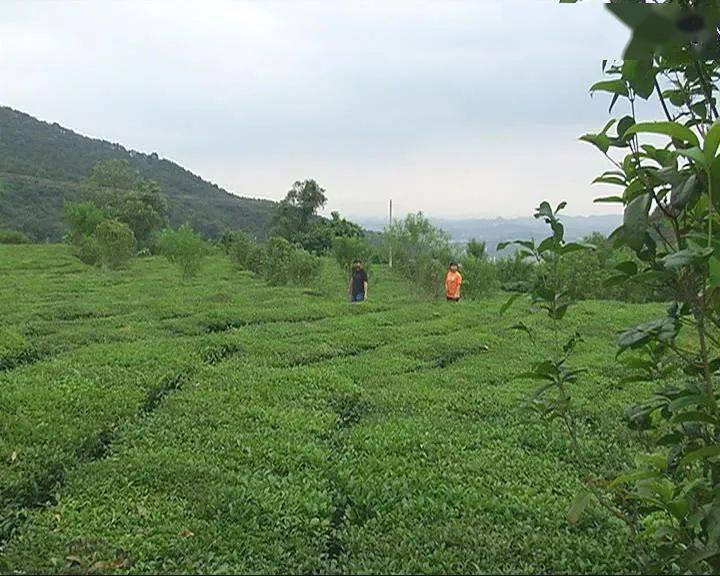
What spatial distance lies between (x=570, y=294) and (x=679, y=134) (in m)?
0.89

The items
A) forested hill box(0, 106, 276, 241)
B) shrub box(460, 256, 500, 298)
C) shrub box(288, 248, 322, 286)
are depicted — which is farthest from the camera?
forested hill box(0, 106, 276, 241)

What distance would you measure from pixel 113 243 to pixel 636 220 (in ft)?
77.2

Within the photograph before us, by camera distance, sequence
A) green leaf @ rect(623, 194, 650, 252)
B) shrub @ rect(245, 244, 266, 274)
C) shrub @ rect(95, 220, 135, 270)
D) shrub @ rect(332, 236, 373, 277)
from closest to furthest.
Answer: green leaf @ rect(623, 194, 650, 252)
shrub @ rect(332, 236, 373, 277)
shrub @ rect(245, 244, 266, 274)
shrub @ rect(95, 220, 135, 270)

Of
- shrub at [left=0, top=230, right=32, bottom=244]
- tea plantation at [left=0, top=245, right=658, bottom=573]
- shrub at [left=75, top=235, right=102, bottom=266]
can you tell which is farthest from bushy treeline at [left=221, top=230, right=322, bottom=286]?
shrub at [left=0, top=230, right=32, bottom=244]

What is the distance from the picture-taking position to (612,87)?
2012 millimetres

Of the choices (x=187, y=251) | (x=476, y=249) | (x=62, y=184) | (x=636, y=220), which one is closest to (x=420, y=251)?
(x=476, y=249)

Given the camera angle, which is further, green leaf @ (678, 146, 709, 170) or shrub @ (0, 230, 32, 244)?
shrub @ (0, 230, 32, 244)

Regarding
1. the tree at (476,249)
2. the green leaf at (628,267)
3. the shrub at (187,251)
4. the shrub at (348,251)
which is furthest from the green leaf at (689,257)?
the shrub at (187,251)

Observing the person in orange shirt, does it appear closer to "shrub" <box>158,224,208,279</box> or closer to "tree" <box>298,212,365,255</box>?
"shrub" <box>158,224,208,279</box>

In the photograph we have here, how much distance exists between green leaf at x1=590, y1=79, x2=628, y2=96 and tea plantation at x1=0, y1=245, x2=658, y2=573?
1.69 m

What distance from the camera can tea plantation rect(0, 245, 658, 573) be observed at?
2.90 meters

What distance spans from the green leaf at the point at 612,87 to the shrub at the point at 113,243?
23.3 m

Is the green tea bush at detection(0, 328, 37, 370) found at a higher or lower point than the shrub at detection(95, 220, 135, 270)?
lower

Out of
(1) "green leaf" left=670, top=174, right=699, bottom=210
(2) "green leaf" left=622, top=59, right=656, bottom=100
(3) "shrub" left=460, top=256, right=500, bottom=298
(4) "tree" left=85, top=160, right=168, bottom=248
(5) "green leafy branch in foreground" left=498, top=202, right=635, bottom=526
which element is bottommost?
(3) "shrub" left=460, top=256, right=500, bottom=298
